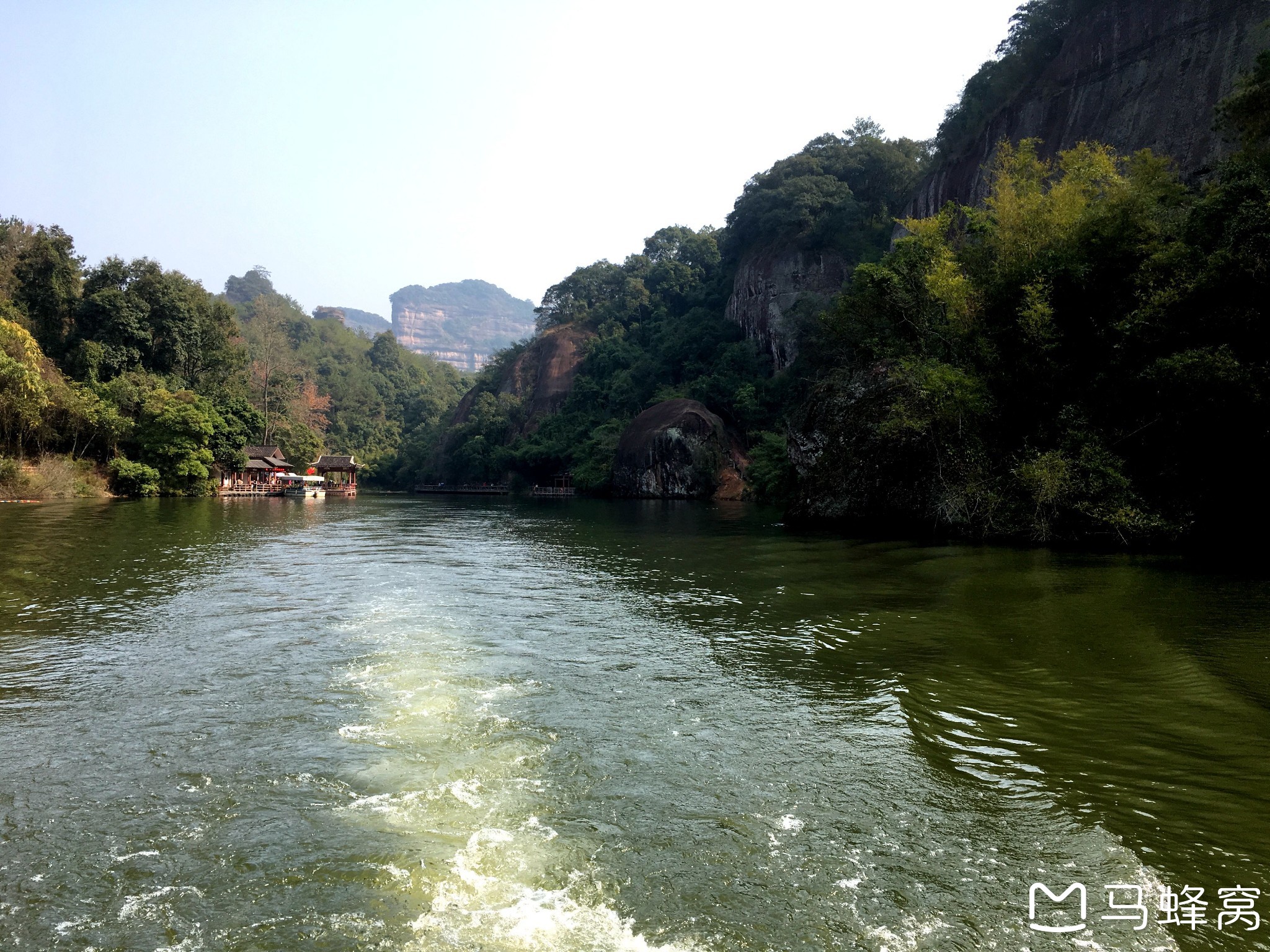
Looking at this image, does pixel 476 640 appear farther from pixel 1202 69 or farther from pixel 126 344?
pixel 126 344

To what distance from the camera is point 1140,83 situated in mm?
33312

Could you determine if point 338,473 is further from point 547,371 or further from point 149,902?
point 149,902

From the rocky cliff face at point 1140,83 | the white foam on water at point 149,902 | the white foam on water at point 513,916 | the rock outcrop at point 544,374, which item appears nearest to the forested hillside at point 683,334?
the rock outcrop at point 544,374

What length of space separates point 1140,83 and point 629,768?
130 ft

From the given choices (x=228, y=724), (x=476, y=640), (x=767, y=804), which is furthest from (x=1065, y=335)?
(x=228, y=724)

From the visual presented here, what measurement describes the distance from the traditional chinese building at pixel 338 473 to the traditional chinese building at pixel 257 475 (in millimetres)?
3076

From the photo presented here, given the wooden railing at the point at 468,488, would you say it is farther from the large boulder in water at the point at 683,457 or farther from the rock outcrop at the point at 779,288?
the rock outcrop at the point at 779,288

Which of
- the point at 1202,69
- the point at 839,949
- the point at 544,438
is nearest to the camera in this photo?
the point at 839,949

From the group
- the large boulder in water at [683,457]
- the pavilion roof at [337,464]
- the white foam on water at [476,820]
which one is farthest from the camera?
the pavilion roof at [337,464]

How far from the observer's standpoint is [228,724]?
6.43 metres

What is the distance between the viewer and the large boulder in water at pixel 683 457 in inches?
1945

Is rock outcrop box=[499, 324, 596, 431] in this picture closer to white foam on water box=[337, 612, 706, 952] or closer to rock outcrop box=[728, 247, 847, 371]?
rock outcrop box=[728, 247, 847, 371]

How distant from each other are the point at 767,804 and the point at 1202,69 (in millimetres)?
37625

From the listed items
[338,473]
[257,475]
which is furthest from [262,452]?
[338,473]
